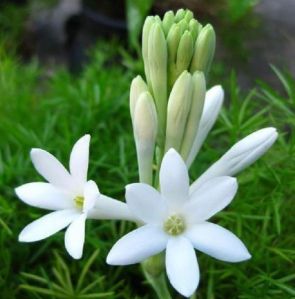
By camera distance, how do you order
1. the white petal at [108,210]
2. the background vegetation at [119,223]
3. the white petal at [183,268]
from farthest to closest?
the background vegetation at [119,223], the white petal at [108,210], the white petal at [183,268]

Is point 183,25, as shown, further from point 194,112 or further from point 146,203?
point 146,203

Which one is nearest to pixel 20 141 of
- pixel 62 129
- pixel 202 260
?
pixel 62 129

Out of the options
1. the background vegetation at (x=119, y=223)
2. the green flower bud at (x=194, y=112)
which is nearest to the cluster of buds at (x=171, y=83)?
the green flower bud at (x=194, y=112)

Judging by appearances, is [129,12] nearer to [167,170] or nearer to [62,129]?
[62,129]

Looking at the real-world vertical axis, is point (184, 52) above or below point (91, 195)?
above

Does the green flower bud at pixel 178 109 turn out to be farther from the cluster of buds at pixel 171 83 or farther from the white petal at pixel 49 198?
the white petal at pixel 49 198

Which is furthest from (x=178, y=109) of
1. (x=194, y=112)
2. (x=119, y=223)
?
(x=119, y=223)

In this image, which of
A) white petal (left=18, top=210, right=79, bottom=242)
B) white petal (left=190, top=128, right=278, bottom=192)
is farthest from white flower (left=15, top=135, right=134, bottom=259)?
white petal (left=190, top=128, right=278, bottom=192)

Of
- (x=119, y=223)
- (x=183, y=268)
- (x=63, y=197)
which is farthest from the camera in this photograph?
(x=119, y=223)
